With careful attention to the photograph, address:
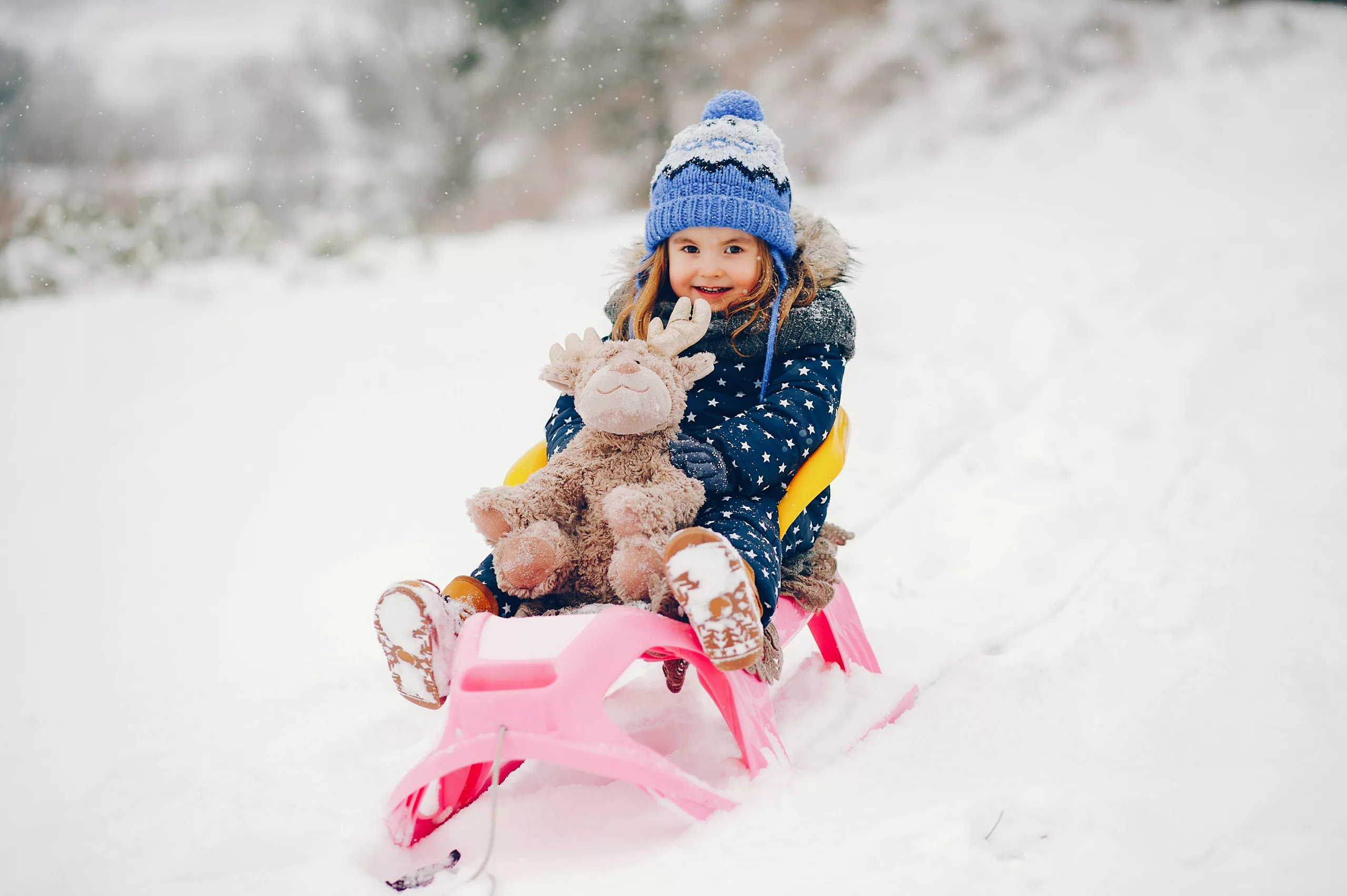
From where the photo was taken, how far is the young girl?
1.52m

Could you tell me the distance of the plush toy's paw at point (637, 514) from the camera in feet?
4.69

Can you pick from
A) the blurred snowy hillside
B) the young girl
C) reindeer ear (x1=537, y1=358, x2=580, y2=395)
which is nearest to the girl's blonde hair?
the young girl

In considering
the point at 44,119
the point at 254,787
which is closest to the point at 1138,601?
the point at 254,787

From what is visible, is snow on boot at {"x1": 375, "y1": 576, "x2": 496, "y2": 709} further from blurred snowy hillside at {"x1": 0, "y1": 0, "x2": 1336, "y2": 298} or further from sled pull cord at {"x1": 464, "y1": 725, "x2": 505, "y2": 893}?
blurred snowy hillside at {"x1": 0, "y1": 0, "x2": 1336, "y2": 298}

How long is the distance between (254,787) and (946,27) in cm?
889

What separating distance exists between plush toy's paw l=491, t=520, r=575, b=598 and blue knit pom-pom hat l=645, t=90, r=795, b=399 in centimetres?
57

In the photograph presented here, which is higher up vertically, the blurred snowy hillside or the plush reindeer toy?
the blurred snowy hillside

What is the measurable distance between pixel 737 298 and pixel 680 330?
0.27m

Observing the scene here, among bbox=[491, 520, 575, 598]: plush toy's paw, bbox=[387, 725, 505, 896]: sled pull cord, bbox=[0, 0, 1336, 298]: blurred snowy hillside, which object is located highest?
bbox=[0, 0, 1336, 298]: blurred snowy hillside

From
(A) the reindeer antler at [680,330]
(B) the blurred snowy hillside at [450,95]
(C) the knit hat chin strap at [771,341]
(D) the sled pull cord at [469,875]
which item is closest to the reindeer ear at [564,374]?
(A) the reindeer antler at [680,330]

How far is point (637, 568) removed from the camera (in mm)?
1426

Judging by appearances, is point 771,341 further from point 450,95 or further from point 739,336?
point 450,95

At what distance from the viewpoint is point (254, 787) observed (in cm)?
161

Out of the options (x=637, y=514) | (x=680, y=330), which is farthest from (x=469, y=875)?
(x=680, y=330)
